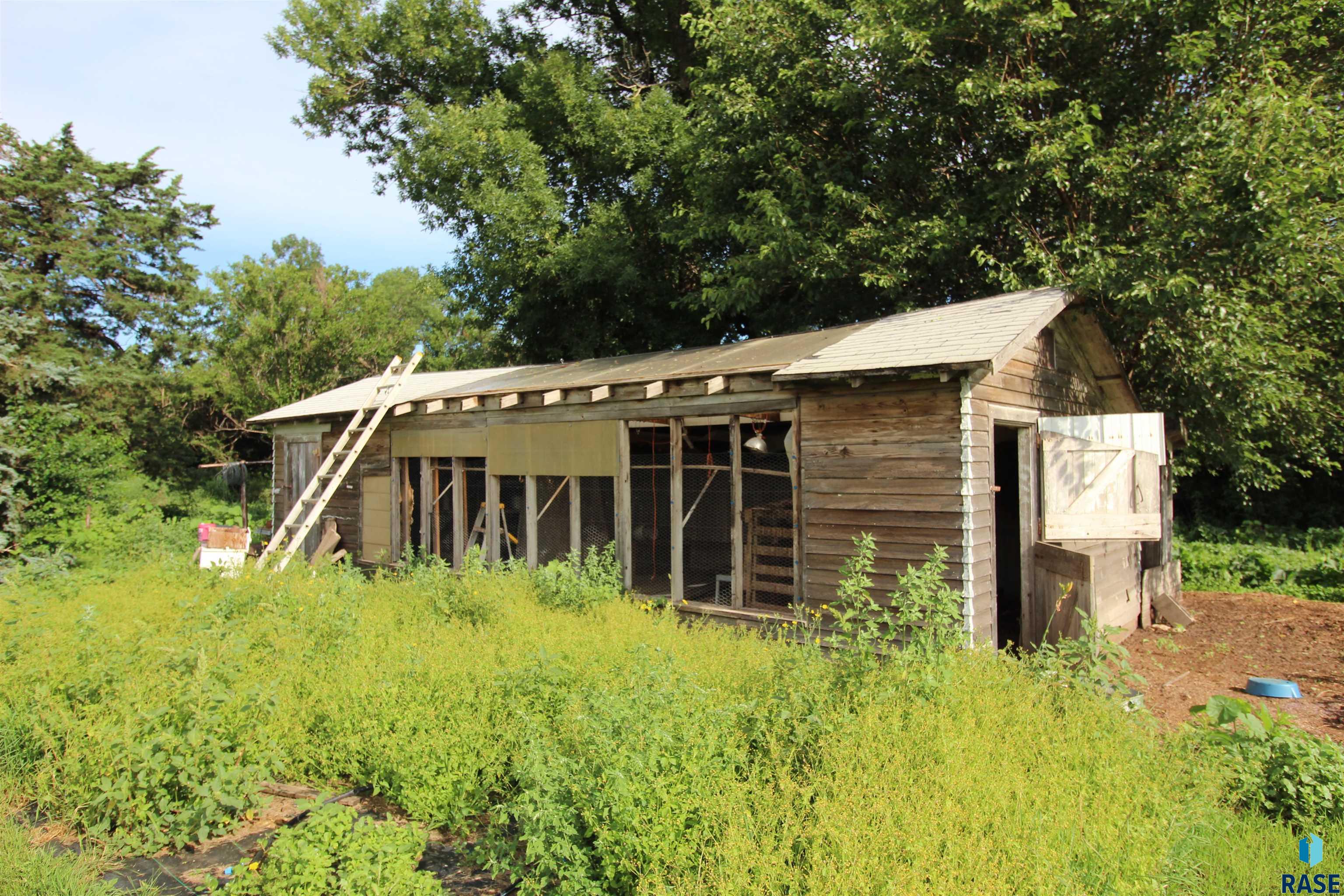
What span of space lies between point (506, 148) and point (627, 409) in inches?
423

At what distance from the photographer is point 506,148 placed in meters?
18.1

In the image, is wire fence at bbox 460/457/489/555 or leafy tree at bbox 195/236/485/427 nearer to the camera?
wire fence at bbox 460/457/489/555

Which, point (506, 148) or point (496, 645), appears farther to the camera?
point (506, 148)

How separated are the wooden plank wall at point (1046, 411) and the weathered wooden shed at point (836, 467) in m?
0.04

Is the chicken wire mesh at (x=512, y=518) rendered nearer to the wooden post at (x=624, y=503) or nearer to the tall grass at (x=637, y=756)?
the wooden post at (x=624, y=503)

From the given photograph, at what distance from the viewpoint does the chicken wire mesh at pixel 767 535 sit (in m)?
8.72

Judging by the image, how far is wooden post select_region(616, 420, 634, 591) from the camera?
991cm

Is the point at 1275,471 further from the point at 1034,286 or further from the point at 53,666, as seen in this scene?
the point at 53,666

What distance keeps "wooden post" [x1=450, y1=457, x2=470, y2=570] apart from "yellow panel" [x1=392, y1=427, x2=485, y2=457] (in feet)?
0.74

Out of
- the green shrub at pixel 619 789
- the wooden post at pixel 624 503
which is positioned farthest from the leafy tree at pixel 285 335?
the green shrub at pixel 619 789

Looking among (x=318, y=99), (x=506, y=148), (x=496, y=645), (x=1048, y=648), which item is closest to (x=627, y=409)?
(x=496, y=645)

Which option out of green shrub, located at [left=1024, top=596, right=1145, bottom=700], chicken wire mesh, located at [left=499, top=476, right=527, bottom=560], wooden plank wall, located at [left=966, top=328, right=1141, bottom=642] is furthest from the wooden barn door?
chicken wire mesh, located at [left=499, top=476, right=527, bottom=560]

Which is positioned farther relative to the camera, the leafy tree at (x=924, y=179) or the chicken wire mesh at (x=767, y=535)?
the leafy tree at (x=924, y=179)

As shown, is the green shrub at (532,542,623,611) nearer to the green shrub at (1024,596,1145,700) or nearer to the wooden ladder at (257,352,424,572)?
the wooden ladder at (257,352,424,572)
